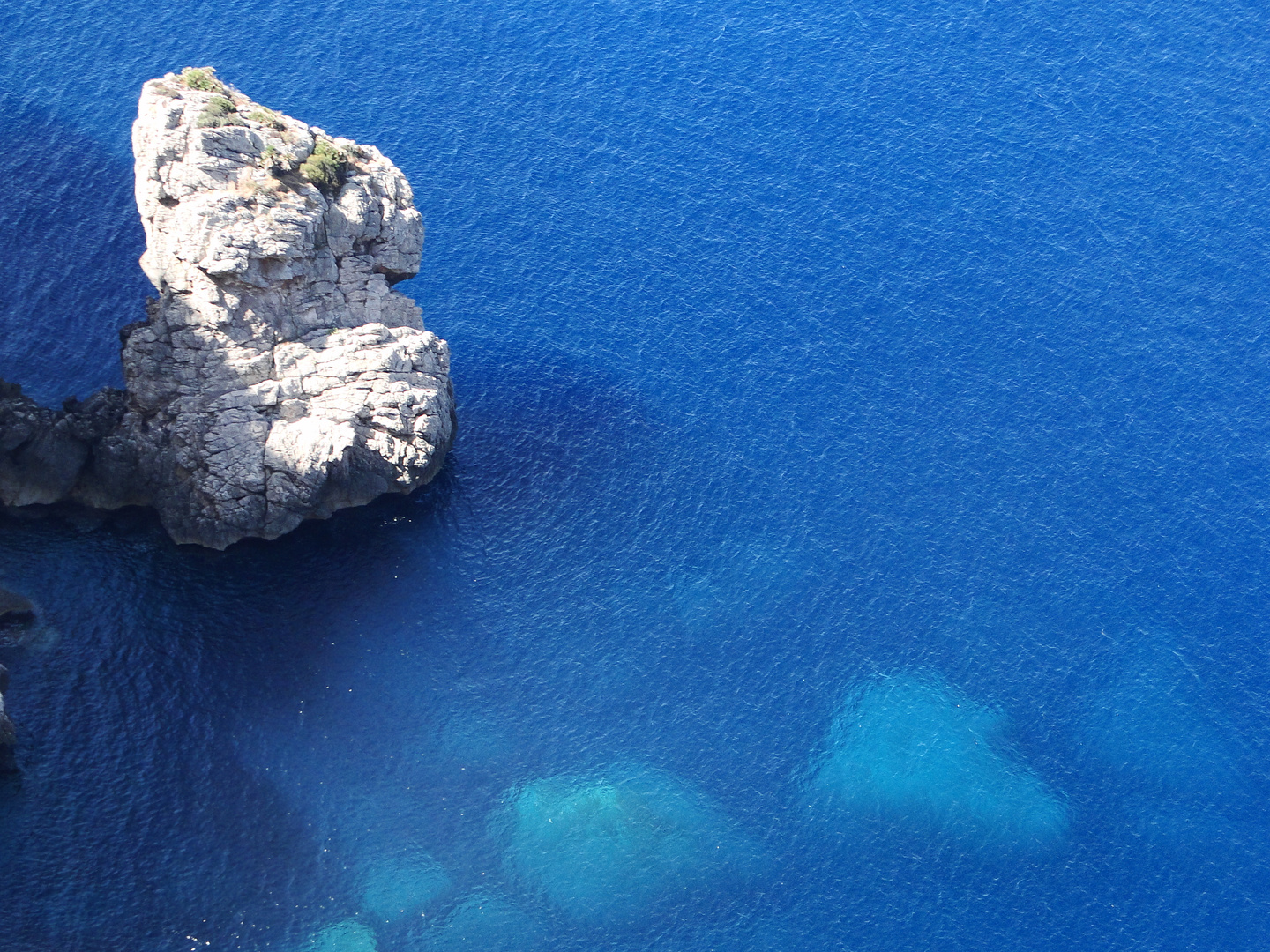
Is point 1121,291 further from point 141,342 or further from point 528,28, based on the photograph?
point 141,342

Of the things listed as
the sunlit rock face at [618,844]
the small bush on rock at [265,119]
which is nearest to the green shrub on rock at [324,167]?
the small bush on rock at [265,119]

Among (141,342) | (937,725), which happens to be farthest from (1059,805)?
(141,342)

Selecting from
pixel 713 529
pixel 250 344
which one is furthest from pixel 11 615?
pixel 713 529

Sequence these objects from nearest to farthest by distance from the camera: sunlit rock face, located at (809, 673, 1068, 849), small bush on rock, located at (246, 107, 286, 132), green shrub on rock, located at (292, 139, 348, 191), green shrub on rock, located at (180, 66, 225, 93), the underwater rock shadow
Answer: sunlit rock face, located at (809, 673, 1068, 849)
the underwater rock shadow
green shrub on rock, located at (292, 139, 348, 191)
green shrub on rock, located at (180, 66, 225, 93)
small bush on rock, located at (246, 107, 286, 132)

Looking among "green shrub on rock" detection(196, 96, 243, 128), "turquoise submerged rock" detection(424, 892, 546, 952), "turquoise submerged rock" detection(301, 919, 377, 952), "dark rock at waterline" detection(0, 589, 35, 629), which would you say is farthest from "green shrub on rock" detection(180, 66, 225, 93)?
"turquoise submerged rock" detection(424, 892, 546, 952)

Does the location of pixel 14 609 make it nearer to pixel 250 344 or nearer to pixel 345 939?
pixel 250 344

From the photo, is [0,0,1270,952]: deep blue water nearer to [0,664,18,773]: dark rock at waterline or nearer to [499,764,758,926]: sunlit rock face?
[499,764,758,926]: sunlit rock face

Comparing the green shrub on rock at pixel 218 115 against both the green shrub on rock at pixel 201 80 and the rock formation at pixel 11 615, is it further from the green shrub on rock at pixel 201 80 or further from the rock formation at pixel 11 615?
the rock formation at pixel 11 615
